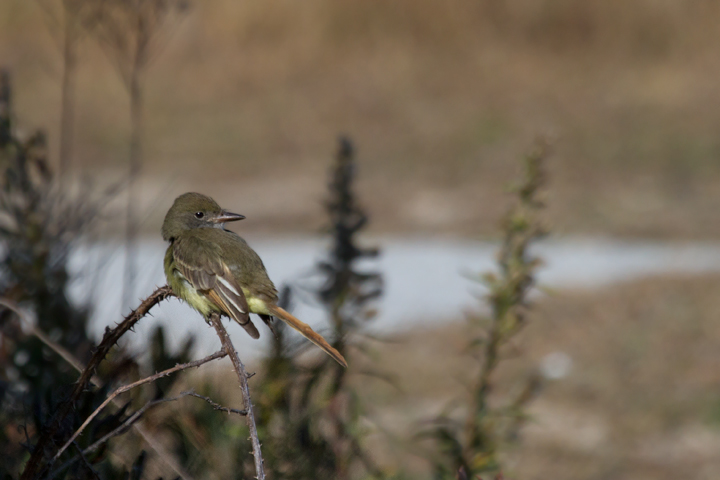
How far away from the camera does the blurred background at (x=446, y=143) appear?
25.2ft

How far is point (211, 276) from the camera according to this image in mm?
1932

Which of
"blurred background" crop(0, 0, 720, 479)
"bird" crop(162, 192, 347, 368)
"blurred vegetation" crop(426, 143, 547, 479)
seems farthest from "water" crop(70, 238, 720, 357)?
"bird" crop(162, 192, 347, 368)

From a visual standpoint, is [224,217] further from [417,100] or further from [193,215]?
[417,100]

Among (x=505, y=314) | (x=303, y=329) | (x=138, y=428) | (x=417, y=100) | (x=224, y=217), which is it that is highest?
(x=417, y=100)

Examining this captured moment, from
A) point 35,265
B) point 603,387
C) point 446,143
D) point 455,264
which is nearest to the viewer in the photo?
point 35,265

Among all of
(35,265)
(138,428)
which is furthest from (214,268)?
(35,265)

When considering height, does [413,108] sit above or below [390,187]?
above

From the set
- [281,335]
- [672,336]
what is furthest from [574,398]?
[281,335]

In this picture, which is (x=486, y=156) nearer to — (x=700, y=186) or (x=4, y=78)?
(x=700, y=186)

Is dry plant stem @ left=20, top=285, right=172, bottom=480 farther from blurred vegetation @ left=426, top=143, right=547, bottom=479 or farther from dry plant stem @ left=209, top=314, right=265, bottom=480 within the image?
Result: blurred vegetation @ left=426, top=143, right=547, bottom=479

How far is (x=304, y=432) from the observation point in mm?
2127

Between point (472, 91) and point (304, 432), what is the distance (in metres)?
14.8

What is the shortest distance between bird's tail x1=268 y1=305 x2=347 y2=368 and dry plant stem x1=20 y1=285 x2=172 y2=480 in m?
0.37

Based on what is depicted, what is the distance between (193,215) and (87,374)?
79cm
